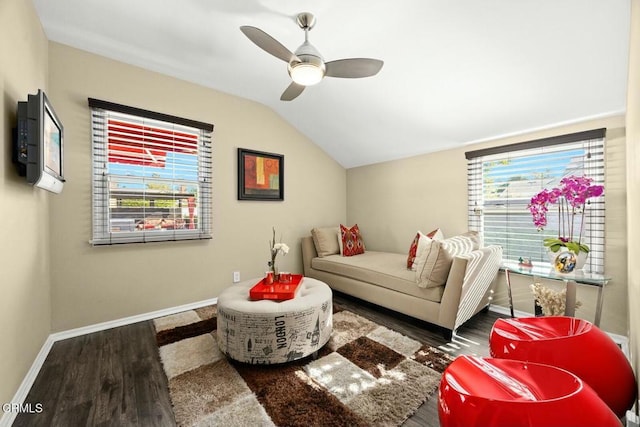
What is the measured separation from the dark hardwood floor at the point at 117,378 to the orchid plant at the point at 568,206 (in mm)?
1039

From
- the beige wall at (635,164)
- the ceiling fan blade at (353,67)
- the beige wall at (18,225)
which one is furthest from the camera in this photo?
the ceiling fan blade at (353,67)

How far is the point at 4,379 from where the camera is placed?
138cm

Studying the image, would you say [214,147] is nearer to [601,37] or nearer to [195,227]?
[195,227]

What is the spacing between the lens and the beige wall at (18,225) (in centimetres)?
140

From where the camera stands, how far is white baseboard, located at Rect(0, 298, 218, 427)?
1.51 metres

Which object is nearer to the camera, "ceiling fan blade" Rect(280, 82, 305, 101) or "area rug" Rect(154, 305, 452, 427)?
"area rug" Rect(154, 305, 452, 427)

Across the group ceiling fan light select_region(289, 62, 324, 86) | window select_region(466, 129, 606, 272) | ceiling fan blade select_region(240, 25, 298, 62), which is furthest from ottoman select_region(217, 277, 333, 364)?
window select_region(466, 129, 606, 272)

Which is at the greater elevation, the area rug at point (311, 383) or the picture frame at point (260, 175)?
the picture frame at point (260, 175)

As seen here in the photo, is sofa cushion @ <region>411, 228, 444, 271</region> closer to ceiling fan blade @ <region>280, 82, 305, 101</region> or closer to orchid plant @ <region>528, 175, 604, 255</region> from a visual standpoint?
orchid plant @ <region>528, 175, 604, 255</region>

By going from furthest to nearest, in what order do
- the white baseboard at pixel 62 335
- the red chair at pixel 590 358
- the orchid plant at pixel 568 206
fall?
the orchid plant at pixel 568 206 < the white baseboard at pixel 62 335 < the red chair at pixel 590 358

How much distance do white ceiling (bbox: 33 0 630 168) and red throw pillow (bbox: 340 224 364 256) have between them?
1.72 meters

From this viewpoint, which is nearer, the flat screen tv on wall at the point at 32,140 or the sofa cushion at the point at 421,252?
the flat screen tv on wall at the point at 32,140

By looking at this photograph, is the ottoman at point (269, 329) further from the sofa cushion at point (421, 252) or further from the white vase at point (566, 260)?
the white vase at point (566, 260)

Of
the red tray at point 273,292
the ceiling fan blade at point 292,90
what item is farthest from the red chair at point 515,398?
the ceiling fan blade at point 292,90
